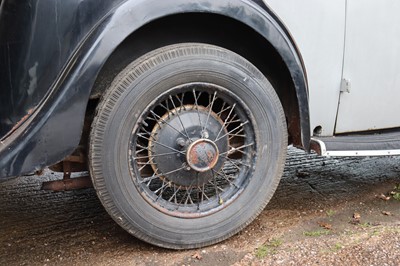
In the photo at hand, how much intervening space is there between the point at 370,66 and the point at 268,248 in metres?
1.27

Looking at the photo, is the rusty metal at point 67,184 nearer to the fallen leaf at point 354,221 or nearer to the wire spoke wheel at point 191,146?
the wire spoke wheel at point 191,146

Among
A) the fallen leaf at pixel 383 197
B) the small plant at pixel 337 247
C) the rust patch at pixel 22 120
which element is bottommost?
the fallen leaf at pixel 383 197

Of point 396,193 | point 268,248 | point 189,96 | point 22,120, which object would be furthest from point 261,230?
point 22,120

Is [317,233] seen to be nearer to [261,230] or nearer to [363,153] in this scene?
[261,230]

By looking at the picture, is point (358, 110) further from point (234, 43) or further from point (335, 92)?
point (234, 43)

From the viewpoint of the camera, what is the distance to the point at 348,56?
3.01 m

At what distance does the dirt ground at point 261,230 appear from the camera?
2.73 m

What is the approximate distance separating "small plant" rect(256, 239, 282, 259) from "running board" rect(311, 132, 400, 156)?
575 millimetres

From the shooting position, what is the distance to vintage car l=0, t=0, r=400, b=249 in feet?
7.87

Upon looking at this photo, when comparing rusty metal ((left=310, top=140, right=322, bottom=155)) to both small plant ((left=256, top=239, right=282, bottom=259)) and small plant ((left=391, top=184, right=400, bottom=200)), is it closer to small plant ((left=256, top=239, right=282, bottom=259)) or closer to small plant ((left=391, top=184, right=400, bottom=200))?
small plant ((left=256, top=239, right=282, bottom=259))

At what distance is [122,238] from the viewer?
9.87ft

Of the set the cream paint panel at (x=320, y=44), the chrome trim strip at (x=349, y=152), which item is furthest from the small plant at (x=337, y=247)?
the cream paint panel at (x=320, y=44)

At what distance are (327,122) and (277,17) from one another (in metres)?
0.75

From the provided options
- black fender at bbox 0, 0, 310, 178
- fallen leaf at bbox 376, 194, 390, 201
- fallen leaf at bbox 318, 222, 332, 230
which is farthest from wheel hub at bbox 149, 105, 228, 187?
fallen leaf at bbox 376, 194, 390, 201
